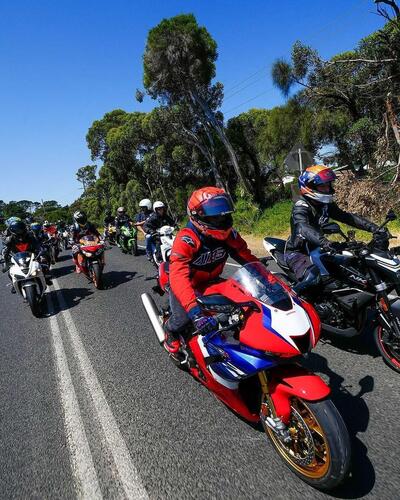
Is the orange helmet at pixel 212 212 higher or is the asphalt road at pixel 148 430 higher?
the orange helmet at pixel 212 212

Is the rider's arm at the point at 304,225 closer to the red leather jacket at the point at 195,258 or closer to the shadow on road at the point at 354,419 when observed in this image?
the red leather jacket at the point at 195,258

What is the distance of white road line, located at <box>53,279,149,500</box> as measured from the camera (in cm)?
269

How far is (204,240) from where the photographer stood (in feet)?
11.6

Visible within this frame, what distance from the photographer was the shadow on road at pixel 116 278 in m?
10.0

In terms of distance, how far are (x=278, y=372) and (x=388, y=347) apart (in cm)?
173

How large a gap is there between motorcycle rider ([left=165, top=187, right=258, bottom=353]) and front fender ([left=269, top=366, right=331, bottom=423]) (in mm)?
682

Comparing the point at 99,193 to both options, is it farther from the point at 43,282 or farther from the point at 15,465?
the point at 15,465

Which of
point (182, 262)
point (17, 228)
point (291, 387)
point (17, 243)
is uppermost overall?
point (17, 228)

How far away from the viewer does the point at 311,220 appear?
4.75 m

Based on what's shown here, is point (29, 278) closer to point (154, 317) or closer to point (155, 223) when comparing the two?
point (155, 223)

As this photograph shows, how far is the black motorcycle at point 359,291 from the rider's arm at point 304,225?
0.23 m

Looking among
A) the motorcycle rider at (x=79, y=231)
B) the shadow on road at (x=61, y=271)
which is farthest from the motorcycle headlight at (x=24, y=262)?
the shadow on road at (x=61, y=271)

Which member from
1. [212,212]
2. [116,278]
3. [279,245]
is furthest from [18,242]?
[212,212]

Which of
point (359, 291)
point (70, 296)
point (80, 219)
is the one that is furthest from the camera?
point (80, 219)
